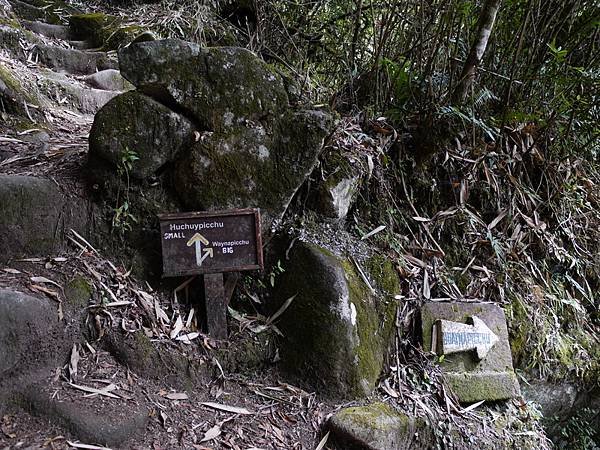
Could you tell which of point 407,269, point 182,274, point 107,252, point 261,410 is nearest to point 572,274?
point 407,269

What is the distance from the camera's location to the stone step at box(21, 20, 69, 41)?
582 centimetres

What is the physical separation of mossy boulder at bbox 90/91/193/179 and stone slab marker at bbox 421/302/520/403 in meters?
1.87

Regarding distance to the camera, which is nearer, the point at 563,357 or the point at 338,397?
the point at 338,397

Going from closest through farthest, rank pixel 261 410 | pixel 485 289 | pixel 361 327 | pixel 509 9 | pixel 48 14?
pixel 261 410
pixel 361 327
pixel 485 289
pixel 509 9
pixel 48 14

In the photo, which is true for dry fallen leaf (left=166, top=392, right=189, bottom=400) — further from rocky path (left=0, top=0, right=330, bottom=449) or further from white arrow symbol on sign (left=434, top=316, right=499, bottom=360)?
white arrow symbol on sign (left=434, top=316, right=499, bottom=360)

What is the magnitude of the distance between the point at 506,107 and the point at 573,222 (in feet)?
4.08

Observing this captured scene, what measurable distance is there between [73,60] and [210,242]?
382 centimetres

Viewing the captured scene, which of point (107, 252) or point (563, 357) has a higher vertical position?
point (107, 252)

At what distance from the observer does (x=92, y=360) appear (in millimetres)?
2295

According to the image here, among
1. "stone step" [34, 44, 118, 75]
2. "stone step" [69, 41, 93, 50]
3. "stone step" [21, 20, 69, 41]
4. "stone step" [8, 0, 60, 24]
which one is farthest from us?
"stone step" [8, 0, 60, 24]

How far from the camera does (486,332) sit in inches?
130

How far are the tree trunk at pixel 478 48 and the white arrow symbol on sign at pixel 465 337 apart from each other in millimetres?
1607

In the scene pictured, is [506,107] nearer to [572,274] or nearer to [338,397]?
[572,274]

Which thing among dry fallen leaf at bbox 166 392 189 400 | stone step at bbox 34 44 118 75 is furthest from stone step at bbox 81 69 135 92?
dry fallen leaf at bbox 166 392 189 400
